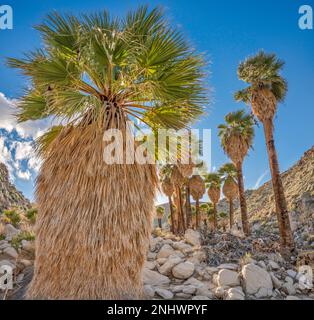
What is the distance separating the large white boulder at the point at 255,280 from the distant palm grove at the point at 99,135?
11.6ft

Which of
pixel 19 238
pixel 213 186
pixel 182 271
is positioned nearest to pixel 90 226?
pixel 182 271

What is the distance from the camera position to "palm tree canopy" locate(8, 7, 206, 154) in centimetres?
523

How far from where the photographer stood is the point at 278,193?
45.0 ft

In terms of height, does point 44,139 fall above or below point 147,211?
above

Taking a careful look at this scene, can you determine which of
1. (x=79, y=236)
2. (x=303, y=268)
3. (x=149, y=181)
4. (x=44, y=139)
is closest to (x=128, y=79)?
(x=149, y=181)

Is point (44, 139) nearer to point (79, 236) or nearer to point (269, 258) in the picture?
point (79, 236)

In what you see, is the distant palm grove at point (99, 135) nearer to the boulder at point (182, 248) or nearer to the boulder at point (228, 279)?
the boulder at point (228, 279)

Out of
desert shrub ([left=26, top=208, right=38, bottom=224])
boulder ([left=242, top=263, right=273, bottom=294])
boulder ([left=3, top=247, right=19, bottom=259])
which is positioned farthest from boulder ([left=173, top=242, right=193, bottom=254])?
desert shrub ([left=26, top=208, right=38, bottom=224])

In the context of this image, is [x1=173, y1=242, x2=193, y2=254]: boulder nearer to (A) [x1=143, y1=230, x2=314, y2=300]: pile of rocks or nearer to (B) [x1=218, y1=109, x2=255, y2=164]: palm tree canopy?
(A) [x1=143, y1=230, x2=314, y2=300]: pile of rocks

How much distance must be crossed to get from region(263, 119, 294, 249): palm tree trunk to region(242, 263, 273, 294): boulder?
576 cm

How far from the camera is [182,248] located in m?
12.8

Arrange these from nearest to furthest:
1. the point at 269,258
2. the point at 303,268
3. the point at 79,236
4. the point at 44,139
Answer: the point at 79,236 < the point at 44,139 < the point at 303,268 < the point at 269,258
